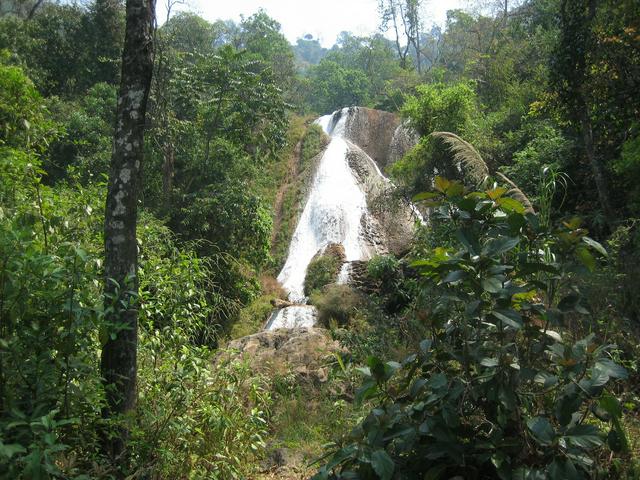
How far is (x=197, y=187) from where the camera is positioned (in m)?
17.2

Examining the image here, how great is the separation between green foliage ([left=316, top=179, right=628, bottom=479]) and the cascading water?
1191cm

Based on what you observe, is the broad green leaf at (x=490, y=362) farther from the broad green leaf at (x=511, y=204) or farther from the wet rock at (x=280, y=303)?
the wet rock at (x=280, y=303)

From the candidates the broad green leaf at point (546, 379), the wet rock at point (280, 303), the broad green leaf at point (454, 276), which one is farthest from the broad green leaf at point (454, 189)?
the wet rock at point (280, 303)

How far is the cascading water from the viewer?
18.0 metres

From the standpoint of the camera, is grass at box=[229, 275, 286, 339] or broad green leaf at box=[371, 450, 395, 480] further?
grass at box=[229, 275, 286, 339]

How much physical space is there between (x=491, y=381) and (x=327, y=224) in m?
18.1

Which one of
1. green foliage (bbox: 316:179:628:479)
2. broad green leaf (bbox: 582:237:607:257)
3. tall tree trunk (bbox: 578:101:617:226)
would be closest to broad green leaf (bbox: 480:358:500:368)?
green foliage (bbox: 316:179:628:479)

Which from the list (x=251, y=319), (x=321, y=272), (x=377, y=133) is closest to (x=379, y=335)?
(x=251, y=319)

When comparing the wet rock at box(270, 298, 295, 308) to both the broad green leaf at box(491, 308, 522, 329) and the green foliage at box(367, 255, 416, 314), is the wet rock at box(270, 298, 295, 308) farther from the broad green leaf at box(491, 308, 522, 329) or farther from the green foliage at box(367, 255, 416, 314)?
the broad green leaf at box(491, 308, 522, 329)

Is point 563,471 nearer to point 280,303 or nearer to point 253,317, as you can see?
point 253,317

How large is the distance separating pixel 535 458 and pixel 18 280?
9.15 feet

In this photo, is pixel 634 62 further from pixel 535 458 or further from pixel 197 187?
pixel 197 187

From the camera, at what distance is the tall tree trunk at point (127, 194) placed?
373 cm

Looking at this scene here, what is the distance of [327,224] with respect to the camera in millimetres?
20734
